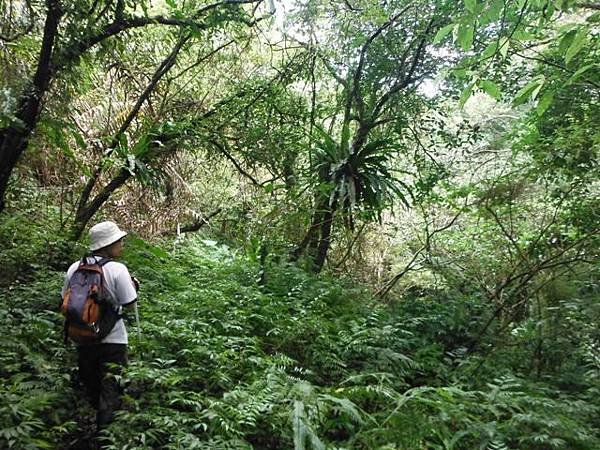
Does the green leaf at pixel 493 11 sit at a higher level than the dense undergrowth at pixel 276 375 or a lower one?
higher

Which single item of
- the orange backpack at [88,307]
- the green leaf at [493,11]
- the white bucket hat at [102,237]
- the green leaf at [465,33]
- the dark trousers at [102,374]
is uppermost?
the green leaf at [493,11]

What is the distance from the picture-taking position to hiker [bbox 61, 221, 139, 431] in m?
3.03

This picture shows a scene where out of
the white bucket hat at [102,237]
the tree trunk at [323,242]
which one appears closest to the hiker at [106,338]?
the white bucket hat at [102,237]

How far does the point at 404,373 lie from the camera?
4.04 m

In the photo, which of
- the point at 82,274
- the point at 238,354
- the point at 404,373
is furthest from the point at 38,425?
the point at 404,373

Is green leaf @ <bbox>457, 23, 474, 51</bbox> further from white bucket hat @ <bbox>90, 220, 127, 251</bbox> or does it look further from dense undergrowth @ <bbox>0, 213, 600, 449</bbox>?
white bucket hat @ <bbox>90, 220, 127, 251</bbox>

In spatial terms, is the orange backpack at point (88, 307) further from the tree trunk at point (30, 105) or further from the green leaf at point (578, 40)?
the green leaf at point (578, 40)

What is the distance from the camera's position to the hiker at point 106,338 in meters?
3.03

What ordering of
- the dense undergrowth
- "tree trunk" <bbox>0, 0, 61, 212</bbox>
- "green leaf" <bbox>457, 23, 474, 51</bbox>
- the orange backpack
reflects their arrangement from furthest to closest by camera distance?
"tree trunk" <bbox>0, 0, 61, 212</bbox>, the orange backpack, the dense undergrowth, "green leaf" <bbox>457, 23, 474, 51</bbox>

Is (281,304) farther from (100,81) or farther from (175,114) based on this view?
(100,81)

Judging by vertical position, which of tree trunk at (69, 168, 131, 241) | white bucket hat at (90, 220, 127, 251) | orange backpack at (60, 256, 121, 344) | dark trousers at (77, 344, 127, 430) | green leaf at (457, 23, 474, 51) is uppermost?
green leaf at (457, 23, 474, 51)

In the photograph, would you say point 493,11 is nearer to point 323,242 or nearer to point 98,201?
point 323,242

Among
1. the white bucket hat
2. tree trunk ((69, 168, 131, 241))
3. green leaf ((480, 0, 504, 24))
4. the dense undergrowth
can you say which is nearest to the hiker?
the white bucket hat

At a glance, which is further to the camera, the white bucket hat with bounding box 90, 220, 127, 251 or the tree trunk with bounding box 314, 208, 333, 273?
the tree trunk with bounding box 314, 208, 333, 273
